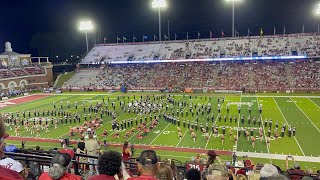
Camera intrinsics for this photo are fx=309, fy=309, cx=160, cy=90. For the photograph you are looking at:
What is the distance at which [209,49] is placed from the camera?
52.9 m

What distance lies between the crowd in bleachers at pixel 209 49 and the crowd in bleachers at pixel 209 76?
200 centimetres

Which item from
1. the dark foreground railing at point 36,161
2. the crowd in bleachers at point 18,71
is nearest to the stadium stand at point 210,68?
the crowd in bleachers at point 18,71

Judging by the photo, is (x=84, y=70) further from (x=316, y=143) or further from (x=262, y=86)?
(x=316, y=143)

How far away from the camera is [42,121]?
78.4 ft

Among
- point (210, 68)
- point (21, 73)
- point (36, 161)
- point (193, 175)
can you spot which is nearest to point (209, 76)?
point (210, 68)

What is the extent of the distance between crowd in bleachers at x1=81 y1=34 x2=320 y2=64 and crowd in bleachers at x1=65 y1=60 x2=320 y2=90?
6.58ft

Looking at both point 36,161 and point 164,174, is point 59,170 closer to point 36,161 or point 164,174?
point 164,174

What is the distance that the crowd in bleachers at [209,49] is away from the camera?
157ft

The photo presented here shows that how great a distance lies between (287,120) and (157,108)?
10.5 metres

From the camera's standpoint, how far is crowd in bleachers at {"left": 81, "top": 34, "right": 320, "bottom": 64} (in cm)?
4778

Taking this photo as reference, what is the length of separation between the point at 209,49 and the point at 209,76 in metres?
8.69

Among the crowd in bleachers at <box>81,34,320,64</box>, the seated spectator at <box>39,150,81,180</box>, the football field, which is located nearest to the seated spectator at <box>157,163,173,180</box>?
the seated spectator at <box>39,150,81,180</box>

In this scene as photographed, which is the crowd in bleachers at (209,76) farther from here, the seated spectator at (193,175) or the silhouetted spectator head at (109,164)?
the silhouetted spectator head at (109,164)

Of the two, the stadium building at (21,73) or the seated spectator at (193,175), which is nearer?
the seated spectator at (193,175)
